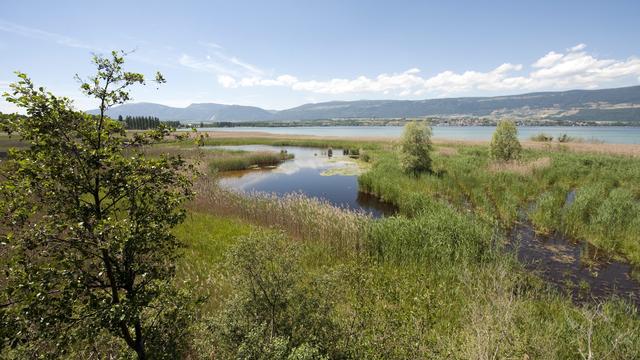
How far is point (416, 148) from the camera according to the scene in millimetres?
27359

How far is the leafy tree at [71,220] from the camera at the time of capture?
345cm

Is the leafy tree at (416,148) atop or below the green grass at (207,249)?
atop

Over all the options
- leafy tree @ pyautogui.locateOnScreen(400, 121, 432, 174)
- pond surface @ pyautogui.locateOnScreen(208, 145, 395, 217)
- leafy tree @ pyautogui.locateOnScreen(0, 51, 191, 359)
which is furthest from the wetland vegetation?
leafy tree @ pyautogui.locateOnScreen(400, 121, 432, 174)

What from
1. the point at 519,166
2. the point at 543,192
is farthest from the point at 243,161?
the point at 543,192

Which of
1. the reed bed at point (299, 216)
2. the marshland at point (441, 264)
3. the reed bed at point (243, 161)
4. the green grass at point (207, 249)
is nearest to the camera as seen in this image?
the marshland at point (441, 264)

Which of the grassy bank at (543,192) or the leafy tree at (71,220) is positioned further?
the grassy bank at (543,192)

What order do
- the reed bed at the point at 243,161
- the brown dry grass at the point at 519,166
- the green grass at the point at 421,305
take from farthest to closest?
the reed bed at the point at 243,161, the brown dry grass at the point at 519,166, the green grass at the point at 421,305

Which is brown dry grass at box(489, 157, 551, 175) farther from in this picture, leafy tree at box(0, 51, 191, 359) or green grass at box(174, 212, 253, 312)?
leafy tree at box(0, 51, 191, 359)

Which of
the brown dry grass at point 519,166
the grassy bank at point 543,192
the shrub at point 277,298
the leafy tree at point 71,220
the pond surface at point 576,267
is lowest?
the pond surface at point 576,267

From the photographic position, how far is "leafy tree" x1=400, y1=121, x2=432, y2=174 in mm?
27234

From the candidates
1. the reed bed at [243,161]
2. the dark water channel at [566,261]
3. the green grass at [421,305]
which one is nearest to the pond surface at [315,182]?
the dark water channel at [566,261]

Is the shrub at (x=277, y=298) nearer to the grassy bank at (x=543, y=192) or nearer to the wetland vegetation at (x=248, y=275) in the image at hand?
the wetland vegetation at (x=248, y=275)

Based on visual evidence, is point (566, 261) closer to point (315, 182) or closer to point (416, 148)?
point (416, 148)

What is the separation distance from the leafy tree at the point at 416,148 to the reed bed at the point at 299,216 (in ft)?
39.8
